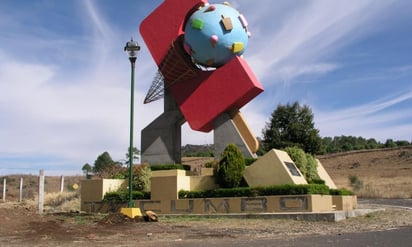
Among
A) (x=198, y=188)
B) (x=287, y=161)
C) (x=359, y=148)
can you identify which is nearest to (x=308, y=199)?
(x=287, y=161)

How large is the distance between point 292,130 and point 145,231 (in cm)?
3237

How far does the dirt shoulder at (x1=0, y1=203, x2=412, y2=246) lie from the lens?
416 inches

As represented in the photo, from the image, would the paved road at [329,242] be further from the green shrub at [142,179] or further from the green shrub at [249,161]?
the green shrub at [142,179]

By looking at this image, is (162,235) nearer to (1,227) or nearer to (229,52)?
(1,227)

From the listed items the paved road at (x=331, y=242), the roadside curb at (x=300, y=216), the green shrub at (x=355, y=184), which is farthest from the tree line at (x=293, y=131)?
the paved road at (x=331, y=242)

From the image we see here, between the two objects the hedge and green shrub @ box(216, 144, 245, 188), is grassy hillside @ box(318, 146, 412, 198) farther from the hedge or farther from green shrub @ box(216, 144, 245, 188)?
the hedge

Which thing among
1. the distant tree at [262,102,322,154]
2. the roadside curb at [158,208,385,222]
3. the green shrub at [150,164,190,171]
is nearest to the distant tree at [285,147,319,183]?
the roadside curb at [158,208,385,222]

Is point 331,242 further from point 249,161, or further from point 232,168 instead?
point 249,161

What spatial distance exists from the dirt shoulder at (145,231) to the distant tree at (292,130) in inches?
1081

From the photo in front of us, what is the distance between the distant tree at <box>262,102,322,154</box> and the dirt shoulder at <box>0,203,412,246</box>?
27.5m

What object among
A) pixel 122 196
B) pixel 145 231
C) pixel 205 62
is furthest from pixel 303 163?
pixel 145 231

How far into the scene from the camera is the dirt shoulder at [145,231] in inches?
416

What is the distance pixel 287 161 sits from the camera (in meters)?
19.3

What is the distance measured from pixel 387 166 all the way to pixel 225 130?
165 ft
